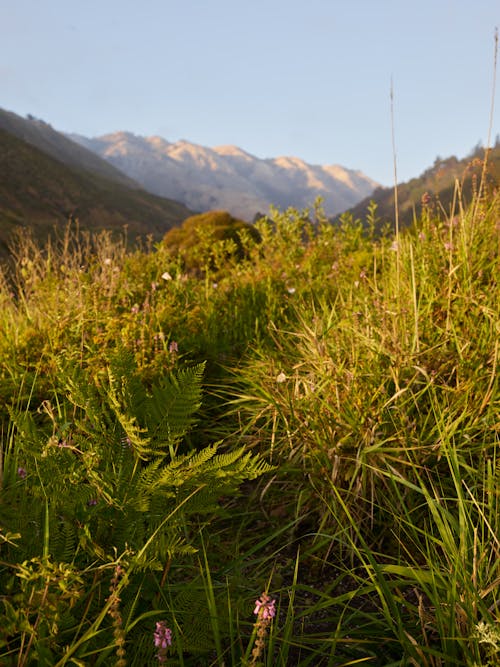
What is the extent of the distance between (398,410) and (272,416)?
724 mm

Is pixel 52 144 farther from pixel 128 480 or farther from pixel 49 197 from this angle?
pixel 128 480

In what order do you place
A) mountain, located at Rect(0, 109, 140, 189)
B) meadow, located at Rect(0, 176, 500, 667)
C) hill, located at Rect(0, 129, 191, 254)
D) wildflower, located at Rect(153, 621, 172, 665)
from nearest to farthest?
wildflower, located at Rect(153, 621, 172, 665)
meadow, located at Rect(0, 176, 500, 667)
hill, located at Rect(0, 129, 191, 254)
mountain, located at Rect(0, 109, 140, 189)

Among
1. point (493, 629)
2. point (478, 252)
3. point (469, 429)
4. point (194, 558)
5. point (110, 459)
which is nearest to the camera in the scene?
point (493, 629)

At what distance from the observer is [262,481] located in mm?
2562

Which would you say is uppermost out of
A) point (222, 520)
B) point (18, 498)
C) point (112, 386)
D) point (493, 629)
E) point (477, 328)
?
point (477, 328)

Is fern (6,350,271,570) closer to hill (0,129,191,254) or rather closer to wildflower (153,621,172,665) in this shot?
wildflower (153,621,172,665)

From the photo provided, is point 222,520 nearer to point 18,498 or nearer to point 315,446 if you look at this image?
point 315,446

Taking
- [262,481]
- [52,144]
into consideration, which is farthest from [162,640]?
[52,144]

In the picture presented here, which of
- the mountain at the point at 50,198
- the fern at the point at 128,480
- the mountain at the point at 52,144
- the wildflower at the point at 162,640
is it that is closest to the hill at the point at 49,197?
the mountain at the point at 50,198

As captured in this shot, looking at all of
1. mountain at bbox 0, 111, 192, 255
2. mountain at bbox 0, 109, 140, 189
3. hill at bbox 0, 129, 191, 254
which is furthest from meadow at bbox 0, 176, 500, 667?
mountain at bbox 0, 109, 140, 189

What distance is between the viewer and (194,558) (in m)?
→ 1.89

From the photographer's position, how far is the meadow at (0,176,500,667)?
1.26 m

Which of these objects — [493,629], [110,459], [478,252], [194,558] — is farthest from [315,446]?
[478,252]

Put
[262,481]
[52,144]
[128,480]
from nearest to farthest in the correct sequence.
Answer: [128,480] < [262,481] < [52,144]
